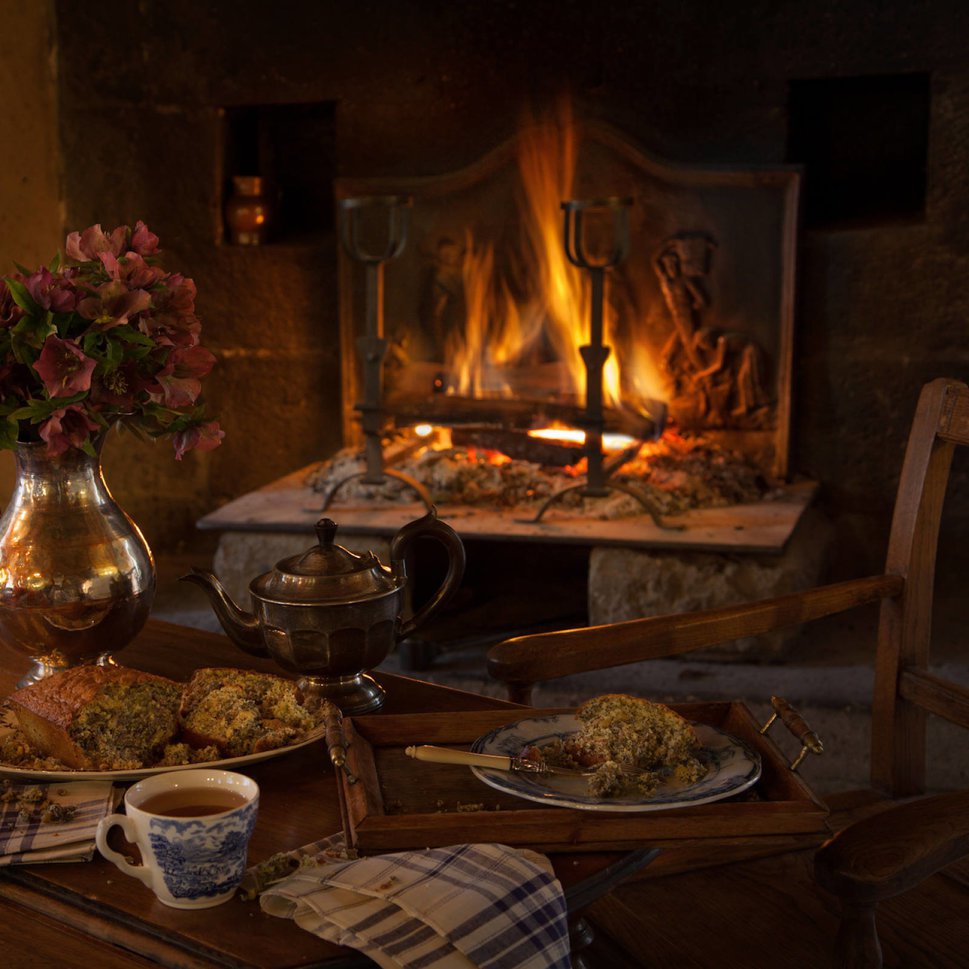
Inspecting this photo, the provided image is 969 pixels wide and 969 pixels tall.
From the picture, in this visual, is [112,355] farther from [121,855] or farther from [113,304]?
[121,855]

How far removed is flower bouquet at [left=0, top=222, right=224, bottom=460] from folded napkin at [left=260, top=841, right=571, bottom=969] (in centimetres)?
59

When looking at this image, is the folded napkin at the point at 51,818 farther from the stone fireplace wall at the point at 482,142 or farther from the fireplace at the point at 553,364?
the stone fireplace wall at the point at 482,142

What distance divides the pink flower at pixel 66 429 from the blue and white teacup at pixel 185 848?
0.45 m

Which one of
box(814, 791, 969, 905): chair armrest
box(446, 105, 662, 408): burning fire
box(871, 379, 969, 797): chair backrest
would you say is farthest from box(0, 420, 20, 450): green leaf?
box(446, 105, 662, 408): burning fire

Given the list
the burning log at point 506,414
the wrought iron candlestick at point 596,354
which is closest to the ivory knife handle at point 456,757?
the wrought iron candlestick at point 596,354

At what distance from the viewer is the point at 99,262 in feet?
4.55

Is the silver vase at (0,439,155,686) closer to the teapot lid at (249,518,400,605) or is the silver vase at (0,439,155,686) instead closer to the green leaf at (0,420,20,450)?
the green leaf at (0,420,20,450)

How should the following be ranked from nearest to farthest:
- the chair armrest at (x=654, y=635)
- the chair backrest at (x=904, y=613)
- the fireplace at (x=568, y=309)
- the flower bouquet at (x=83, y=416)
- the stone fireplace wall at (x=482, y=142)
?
the flower bouquet at (x=83, y=416), the chair armrest at (x=654, y=635), the chair backrest at (x=904, y=613), the stone fireplace wall at (x=482, y=142), the fireplace at (x=568, y=309)

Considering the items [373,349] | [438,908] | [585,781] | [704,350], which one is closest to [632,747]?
[585,781]

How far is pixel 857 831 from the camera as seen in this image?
41.1 inches

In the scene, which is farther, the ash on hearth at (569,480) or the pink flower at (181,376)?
the ash on hearth at (569,480)

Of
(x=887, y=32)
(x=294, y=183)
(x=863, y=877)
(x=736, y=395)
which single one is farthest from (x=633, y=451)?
(x=863, y=877)

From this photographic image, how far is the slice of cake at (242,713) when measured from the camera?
1237 mm

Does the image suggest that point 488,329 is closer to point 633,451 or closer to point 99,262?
point 633,451
